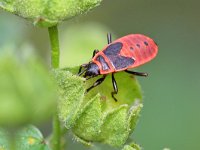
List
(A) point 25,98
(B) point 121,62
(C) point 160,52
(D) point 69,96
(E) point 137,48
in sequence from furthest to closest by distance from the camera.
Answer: (C) point 160,52, (E) point 137,48, (B) point 121,62, (D) point 69,96, (A) point 25,98

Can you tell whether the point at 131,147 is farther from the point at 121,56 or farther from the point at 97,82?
the point at 121,56

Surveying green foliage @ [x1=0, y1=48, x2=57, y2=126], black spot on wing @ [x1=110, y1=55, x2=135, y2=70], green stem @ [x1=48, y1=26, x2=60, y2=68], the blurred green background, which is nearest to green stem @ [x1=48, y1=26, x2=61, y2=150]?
green stem @ [x1=48, y1=26, x2=60, y2=68]

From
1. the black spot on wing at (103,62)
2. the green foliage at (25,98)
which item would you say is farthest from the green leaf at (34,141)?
the green foliage at (25,98)

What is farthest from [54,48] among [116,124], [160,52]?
[160,52]

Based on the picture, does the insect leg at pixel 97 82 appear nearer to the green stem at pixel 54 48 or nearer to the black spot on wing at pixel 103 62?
the black spot on wing at pixel 103 62

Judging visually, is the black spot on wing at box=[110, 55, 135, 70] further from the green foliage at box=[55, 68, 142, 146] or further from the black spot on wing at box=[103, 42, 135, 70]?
the green foliage at box=[55, 68, 142, 146]

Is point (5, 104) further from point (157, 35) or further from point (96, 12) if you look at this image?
point (96, 12)

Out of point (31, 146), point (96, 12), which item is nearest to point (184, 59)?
point (96, 12)
